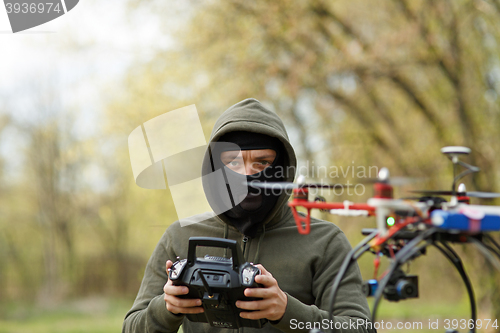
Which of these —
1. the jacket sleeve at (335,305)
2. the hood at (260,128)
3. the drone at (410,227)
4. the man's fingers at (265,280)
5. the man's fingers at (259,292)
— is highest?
the hood at (260,128)

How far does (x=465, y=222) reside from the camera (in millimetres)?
1396

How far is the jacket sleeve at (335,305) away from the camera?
2113mm

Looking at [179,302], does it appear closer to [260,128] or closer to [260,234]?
[260,234]

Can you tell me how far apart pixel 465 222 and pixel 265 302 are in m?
0.93

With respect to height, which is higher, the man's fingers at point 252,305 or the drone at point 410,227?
the drone at point 410,227

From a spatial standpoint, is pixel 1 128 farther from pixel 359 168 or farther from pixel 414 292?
pixel 414 292

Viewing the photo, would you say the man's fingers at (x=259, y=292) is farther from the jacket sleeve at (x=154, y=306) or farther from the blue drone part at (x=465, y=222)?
the blue drone part at (x=465, y=222)

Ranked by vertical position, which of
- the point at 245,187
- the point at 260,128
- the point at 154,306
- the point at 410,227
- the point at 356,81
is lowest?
the point at 154,306

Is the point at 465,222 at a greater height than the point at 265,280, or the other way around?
the point at 465,222

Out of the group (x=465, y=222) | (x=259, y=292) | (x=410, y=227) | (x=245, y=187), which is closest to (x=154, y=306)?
(x=259, y=292)

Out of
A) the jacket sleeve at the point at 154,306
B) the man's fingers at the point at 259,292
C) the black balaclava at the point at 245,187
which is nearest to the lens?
the man's fingers at the point at 259,292

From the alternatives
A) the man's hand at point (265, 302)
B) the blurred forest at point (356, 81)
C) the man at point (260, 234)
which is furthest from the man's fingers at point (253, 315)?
the blurred forest at point (356, 81)

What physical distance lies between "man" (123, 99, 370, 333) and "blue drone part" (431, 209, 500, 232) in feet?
3.32

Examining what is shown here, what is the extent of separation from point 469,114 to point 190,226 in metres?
6.95
